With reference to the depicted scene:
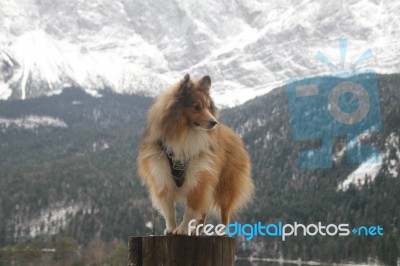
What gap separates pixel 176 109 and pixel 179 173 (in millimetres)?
811

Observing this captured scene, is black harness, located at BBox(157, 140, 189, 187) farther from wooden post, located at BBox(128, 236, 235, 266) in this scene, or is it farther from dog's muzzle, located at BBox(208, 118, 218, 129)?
wooden post, located at BBox(128, 236, 235, 266)

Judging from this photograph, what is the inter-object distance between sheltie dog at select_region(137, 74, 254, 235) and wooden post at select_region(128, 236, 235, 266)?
1754 millimetres

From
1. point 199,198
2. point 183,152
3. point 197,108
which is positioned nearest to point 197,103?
point 197,108

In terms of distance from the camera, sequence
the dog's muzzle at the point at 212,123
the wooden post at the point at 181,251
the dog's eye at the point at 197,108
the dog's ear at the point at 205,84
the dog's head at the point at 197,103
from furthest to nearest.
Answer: the dog's ear at the point at 205,84 < the dog's eye at the point at 197,108 < the dog's head at the point at 197,103 < the dog's muzzle at the point at 212,123 < the wooden post at the point at 181,251

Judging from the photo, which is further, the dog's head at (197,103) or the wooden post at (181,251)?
the dog's head at (197,103)

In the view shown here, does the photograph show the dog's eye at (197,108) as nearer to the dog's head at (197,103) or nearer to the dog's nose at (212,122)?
the dog's head at (197,103)

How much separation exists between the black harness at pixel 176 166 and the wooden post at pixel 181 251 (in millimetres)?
2046

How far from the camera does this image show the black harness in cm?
905

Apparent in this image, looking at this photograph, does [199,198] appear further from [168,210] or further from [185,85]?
[185,85]

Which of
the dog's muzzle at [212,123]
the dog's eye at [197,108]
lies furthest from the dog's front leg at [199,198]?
the dog's eye at [197,108]

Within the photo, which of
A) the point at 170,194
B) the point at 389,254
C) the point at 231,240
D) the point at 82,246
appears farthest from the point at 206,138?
the point at 82,246

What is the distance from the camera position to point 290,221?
192m

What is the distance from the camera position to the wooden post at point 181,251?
694 centimetres

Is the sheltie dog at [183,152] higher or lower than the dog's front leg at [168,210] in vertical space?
higher
